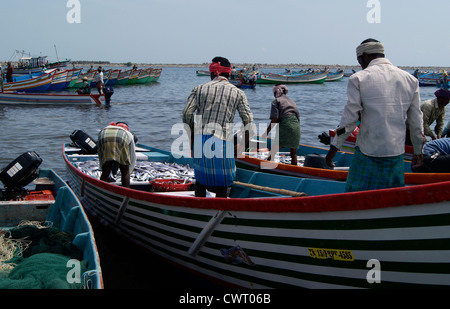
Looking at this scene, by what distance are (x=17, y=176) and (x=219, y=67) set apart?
4312 mm

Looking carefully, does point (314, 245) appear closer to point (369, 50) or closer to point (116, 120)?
point (369, 50)

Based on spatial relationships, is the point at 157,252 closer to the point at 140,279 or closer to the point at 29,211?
the point at 140,279

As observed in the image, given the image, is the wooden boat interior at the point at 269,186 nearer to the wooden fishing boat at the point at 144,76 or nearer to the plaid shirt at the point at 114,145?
the plaid shirt at the point at 114,145

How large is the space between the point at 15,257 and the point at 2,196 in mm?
2904

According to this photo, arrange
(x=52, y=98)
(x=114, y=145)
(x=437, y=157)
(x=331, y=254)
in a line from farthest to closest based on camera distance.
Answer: (x=52, y=98) < (x=114, y=145) < (x=437, y=157) < (x=331, y=254)

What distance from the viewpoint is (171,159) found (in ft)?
29.6

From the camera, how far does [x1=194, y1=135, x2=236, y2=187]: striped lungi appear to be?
4.61 meters

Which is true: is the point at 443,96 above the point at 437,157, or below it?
above

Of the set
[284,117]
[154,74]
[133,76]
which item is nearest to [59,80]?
[133,76]

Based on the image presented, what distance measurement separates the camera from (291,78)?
56.1 metres

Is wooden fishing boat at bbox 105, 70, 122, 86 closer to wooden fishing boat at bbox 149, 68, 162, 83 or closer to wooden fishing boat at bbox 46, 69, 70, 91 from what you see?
wooden fishing boat at bbox 149, 68, 162, 83

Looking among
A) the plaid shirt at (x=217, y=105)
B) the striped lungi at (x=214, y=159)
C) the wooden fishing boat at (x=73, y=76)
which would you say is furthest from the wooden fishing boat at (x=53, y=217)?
the wooden fishing boat at (x=73, y=76)

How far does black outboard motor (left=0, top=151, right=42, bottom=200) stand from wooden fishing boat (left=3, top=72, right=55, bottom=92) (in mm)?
25232
